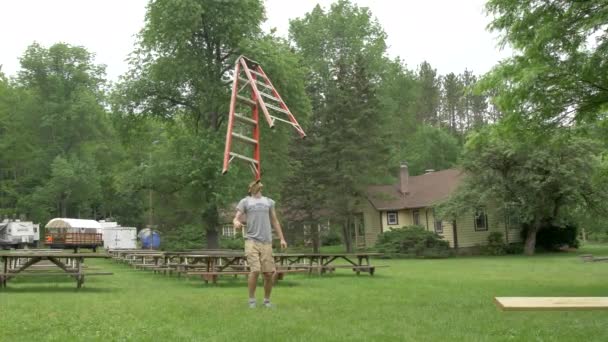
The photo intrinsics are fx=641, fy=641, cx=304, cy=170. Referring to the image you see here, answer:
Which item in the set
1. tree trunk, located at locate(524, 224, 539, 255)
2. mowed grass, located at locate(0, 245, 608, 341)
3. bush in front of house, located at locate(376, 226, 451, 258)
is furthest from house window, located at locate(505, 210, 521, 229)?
mowed grass, located at locate(0, 245, 608, 341)

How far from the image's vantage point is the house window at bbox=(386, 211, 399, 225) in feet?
141

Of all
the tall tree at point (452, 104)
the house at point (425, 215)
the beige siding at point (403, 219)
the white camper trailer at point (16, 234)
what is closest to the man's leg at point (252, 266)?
the house at point (425, 215)

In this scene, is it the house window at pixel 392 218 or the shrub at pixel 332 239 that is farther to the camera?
the shrub at pixel 332 239

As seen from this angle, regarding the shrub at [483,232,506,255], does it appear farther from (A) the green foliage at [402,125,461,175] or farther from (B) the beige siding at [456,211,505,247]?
(A) the green foliage at [402,125,461,175]

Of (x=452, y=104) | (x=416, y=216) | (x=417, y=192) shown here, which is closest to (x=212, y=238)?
(x=416, y=216)

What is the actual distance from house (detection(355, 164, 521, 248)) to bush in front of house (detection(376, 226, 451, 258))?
75.8 inches

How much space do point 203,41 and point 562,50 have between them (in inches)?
871

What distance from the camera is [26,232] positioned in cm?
4266

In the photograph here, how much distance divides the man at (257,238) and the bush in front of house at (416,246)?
84.1ft

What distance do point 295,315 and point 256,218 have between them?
5.83 feet

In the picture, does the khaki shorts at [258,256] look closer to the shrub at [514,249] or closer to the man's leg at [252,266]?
the man's leg at [252,266]

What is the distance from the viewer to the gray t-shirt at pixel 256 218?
9.82 metres

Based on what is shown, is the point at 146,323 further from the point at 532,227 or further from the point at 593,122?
the point at 532,227

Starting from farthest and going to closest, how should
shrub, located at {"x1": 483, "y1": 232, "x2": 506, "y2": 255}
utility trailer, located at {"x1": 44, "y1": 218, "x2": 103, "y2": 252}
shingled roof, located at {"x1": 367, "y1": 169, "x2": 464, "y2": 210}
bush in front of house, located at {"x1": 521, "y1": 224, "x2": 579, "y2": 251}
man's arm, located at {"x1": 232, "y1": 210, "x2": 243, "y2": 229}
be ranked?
1. shingled roof, located at {"x1": 367, "y1": 169, "x2": 464, "y2": 210}
2. utility trailer, located at {"x1": 44, "y1": 218, "x2": 103, "y2": 252}
3. bush in front of house, located at {"x1": 521, "y1": 224, "x2": 579, "y2": 251}
4. shrub, located at {"x1": 483, "y1": 232, "x2": 506, "y2": 255}
5. man's arm, located at {"x1": 232, "y1": 210, "x2": 243, "y2": 229}
